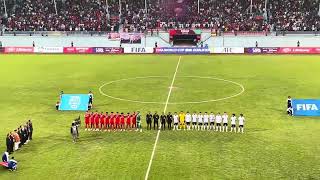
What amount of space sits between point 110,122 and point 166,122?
3841 millimetres

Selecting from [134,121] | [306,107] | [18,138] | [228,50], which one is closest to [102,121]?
[134,121]

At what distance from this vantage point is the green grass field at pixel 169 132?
80.9 feet

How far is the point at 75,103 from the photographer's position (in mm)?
37844

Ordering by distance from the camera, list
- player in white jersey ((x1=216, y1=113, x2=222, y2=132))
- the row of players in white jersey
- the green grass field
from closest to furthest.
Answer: the green grass field, player in white jersey ((x1=216, y1=113, x2=222, y2=132)), the row of players in white jersey

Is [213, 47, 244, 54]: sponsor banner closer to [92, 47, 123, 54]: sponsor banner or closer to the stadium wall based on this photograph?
the stadium wall

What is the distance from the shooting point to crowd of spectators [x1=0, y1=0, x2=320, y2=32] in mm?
80125

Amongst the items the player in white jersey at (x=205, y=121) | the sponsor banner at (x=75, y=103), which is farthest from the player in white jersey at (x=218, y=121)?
the sponsor banner at (x=75, y=103)

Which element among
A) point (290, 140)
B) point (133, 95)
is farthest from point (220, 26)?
point (290, 140)

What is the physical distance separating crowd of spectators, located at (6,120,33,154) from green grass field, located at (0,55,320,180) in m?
0.38

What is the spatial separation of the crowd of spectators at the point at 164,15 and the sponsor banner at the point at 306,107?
4483cm

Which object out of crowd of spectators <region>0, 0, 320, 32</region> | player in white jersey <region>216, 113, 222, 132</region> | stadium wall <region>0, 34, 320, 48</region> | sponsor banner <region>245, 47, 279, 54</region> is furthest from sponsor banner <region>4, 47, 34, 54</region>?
player in white jersey <region>216, 113, 222, 132</region>

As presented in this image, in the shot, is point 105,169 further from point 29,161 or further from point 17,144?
point 17,144

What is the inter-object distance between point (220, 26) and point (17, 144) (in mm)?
57393

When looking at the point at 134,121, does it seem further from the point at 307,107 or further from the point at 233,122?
the point at 307,107
